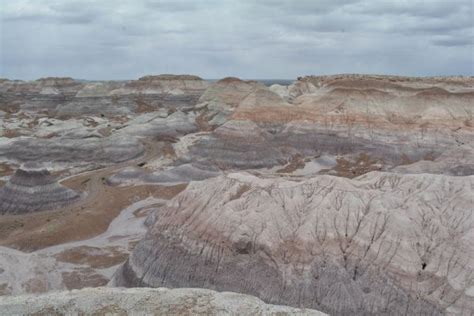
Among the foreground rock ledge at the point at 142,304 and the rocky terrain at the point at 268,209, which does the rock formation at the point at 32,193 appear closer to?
the rocky terrain at the point at 268,209

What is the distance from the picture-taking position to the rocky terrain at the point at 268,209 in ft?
75.5

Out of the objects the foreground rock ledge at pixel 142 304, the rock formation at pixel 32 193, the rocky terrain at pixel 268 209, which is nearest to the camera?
the foreground rock ledge at pixel 142 304

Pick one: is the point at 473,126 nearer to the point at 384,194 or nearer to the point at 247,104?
the point at 247,104

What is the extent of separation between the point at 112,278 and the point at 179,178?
26.8m

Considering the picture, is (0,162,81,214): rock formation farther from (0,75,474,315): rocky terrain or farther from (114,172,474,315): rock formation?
(114,172,474,315): rock formation

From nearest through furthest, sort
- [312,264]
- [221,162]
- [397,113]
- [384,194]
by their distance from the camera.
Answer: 1. [312,264]
2. [384,194]
3. [221,162]
4. [397,113]

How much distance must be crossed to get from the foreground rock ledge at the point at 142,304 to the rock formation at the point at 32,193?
31.1 m

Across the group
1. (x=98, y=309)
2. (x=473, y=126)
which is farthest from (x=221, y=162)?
(x=98, y=309)

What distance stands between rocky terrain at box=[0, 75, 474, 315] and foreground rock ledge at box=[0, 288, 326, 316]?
10cm

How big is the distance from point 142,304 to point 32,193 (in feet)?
115

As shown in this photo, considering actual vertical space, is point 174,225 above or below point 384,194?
below

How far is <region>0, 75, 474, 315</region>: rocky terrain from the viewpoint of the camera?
23.0 meters

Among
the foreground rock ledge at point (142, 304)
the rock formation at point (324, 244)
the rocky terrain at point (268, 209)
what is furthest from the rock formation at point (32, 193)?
the foreground rock ledge at point (142, 304)

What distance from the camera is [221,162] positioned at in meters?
60.6
